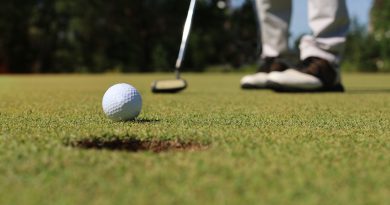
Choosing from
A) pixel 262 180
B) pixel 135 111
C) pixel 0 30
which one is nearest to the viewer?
pixel 262 180

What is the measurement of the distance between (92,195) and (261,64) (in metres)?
4.26

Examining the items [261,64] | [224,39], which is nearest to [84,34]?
[224,39]

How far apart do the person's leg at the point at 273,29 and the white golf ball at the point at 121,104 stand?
2617 millimetres

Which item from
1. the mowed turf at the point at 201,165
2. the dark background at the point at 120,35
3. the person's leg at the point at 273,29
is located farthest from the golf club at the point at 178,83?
the dark background at the point at 120,35

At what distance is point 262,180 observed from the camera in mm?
1293

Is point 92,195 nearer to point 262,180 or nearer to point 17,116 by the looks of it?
point 262,180

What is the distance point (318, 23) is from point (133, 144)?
299 centimetres

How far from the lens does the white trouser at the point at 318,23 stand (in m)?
4.39

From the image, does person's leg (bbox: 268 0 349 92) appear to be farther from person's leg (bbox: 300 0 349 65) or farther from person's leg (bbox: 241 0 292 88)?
person's leg (bbox: 241 0 292 88)

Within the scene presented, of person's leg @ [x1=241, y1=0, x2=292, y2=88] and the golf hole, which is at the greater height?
person's leg @ [x1=241, y1=0, x2=292, y2=88]

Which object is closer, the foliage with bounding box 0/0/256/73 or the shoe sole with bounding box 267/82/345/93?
the shoe sole with bounding box 267/82/345/93

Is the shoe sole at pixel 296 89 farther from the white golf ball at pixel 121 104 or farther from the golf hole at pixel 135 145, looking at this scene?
the golf hole at pixel 135 145

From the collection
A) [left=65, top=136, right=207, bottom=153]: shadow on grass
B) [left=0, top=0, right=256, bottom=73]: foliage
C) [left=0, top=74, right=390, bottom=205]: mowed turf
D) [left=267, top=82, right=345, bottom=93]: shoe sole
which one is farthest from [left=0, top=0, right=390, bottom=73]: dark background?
[left=65, top=136, right=207, bottom=153]: shadow on grass

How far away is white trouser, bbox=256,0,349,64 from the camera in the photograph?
173 inches
